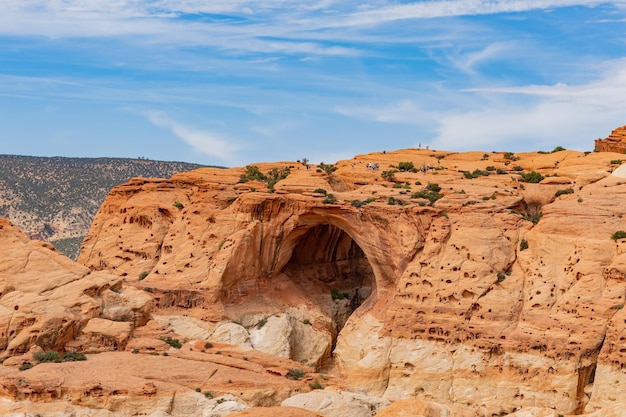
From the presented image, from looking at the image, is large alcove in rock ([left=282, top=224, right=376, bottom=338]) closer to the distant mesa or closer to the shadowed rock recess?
the shadowed rock recess

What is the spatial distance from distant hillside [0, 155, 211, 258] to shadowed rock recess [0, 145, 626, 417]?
54458mm

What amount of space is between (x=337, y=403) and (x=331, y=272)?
71.7ft

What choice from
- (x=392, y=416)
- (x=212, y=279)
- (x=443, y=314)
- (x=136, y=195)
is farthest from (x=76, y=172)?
(x=392, y=416)

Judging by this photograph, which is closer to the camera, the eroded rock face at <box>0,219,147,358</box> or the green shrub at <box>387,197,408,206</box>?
the eroded rock face at <box>0,219,147,358</box>

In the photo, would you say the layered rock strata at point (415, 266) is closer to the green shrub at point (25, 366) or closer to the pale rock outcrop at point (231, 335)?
the pale rock outcrop at point (231, 335)

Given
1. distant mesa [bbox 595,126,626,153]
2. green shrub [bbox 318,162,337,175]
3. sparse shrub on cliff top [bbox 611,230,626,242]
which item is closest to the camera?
sparse shrub on cliff top [bbox 611,230,626,242]

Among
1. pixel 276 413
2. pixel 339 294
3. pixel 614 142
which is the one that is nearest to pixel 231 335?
pixel 339 294

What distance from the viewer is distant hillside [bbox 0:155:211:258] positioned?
115 meters

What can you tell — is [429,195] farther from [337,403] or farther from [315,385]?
[337,403]

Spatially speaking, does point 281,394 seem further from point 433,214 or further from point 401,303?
point 433,214

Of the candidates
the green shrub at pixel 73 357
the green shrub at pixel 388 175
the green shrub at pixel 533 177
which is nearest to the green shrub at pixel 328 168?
the green shrub at pixel 388 175

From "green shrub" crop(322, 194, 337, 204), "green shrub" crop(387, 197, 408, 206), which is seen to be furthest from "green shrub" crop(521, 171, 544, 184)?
"green shrub" crop(322, 194, 337, 204)

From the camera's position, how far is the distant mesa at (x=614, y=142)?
63.6 meters

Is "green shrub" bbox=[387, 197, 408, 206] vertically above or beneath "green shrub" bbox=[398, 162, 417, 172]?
beneath
